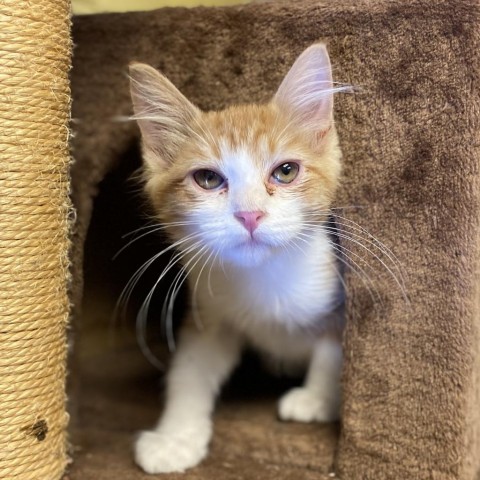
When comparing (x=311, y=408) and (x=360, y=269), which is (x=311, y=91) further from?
(x=311, y=408)

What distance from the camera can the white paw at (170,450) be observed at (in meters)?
1.37

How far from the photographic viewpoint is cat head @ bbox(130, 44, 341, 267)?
4.02 ft

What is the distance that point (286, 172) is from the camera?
4.29ft

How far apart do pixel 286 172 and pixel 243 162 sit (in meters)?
0.10

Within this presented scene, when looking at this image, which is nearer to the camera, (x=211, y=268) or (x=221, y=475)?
(x=221, y=475)

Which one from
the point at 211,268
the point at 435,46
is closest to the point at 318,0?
the point at 435,46

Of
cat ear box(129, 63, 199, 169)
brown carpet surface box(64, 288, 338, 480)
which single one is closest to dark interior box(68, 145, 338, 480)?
brown carpet surface box(64, 288, 338, 480)

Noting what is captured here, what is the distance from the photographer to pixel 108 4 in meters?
1.97

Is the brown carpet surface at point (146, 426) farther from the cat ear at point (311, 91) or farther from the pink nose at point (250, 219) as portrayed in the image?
the cat ear at point (311, 91)

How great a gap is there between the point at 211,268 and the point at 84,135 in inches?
18.6

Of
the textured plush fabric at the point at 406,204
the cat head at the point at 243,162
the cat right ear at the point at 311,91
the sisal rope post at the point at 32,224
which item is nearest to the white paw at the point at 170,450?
the sisal rope post at the point at 32,224

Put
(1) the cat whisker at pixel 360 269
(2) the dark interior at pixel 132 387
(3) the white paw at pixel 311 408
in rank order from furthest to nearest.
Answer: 1. (3) the white paw at pixel 311 408
2. (2) the dark interior at pixel 132 387
3. (1) the cat whisker at pixel 360 269

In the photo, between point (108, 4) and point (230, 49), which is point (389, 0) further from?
point (108, 4)

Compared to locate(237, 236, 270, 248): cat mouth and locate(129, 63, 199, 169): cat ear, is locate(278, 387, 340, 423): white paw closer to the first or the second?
locate(237, 236, 270, 248): cat mouth
